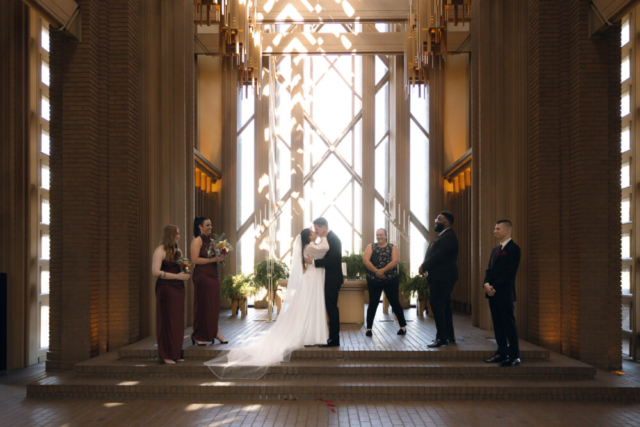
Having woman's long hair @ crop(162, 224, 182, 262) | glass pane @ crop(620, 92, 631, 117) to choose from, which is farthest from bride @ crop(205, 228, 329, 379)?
glass pane @ crop(620, 92, 631, 117)

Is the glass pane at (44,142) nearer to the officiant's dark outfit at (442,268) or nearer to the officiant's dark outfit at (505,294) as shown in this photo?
the officiant's dark outfit at (442,268)

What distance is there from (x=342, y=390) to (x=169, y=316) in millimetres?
2308

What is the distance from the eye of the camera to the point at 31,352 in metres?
8.02

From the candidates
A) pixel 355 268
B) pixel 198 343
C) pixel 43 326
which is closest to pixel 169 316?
pixel 198 343

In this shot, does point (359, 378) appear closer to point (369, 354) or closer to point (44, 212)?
point (369, 354)

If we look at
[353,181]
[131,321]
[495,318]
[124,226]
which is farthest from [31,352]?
[353,181]

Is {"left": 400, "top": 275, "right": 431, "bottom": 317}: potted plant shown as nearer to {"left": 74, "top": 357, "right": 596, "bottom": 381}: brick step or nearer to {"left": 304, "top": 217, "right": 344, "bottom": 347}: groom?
{"left": 304, "top": 217, "right": 344, "bottom": 347}: groom

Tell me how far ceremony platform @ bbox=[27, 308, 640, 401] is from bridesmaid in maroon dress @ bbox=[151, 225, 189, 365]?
0.75 feet

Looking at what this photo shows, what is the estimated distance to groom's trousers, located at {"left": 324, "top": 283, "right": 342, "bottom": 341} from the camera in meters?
7.50

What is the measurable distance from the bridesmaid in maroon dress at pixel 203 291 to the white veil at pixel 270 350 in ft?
1.98

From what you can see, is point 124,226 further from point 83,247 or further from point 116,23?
point 116,23

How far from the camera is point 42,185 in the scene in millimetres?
8516

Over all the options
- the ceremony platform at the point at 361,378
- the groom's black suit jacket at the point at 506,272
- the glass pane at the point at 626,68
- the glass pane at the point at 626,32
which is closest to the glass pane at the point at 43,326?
the ceremony platform at the point at 361,378

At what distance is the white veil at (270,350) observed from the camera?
656 cm
